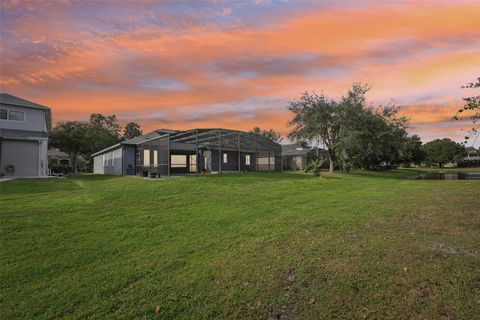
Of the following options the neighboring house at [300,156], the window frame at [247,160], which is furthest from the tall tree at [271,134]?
the window frame at [247,160]

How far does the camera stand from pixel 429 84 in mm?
12562

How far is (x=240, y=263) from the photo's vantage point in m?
4.34

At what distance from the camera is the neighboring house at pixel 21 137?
20.3 m

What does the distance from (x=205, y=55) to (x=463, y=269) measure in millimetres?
10961

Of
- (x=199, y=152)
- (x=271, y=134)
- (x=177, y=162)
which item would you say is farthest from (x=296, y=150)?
(x=271, y=134)

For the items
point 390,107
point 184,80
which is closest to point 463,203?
point 184,80

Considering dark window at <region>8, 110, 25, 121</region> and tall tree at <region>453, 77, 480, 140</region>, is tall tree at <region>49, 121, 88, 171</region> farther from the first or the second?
tall tree at <region>453, 77, 480, 140</region>

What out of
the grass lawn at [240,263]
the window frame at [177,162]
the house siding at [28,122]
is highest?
the house siding at [28,122]

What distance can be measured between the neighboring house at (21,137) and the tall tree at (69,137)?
17894 mm

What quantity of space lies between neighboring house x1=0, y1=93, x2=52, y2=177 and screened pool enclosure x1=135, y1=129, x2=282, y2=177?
741 cm

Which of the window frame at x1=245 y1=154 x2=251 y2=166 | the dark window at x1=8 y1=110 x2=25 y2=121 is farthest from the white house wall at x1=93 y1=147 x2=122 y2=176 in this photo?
the window frame at x1=245 y1=154 x2=251 y2=166

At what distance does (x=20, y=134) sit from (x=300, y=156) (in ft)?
111

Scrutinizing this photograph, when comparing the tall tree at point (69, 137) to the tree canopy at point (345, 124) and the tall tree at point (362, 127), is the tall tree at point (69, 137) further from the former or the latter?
the tall tree at point (362, 127)

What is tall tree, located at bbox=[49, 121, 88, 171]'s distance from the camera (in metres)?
38.9
